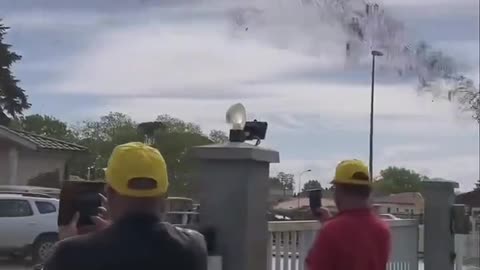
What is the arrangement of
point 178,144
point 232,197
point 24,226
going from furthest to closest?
point 178,144 < point 24,226 < point 232,197

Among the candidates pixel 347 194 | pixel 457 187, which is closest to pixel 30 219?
pixel 457 187

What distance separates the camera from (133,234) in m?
3.11

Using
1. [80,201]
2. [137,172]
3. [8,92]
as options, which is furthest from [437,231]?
[8,92]

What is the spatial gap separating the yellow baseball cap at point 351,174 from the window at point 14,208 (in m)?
15.2

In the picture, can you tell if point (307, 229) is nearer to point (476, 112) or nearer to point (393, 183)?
point (476, 112)

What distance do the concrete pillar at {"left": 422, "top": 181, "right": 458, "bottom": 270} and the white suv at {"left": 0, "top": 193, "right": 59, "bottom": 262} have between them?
10.5 m

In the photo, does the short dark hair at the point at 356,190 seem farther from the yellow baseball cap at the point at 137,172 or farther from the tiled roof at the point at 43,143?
the tiled roof at the point at 43,143

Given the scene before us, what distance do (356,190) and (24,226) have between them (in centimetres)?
1534

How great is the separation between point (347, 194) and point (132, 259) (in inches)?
83.9

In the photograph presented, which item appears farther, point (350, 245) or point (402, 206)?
Answer: point (402, 206)

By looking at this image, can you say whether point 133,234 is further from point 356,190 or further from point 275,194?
point 275,194

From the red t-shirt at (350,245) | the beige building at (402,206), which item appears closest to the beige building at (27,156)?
the beige building at (402,206)

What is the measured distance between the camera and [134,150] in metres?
3.28

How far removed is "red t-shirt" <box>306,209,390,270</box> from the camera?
4695 mm
